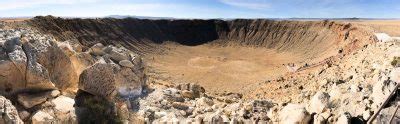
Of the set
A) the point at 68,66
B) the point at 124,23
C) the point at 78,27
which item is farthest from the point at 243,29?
the point at 68,66

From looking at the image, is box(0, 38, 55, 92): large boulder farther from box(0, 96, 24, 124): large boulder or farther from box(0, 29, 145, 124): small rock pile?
box(0, 96, 24, 124): large boulder

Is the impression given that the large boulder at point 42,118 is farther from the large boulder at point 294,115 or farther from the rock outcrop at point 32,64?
the large boulder at point 294,115

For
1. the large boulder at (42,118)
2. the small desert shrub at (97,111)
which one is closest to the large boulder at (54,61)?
the small desert shrub at (97,111)

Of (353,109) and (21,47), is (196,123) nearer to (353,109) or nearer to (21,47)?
(353,109)

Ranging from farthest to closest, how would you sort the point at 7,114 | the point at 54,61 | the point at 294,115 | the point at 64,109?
the point at 54,61 < the point at 64,109 < the point at 294,115 < the point at 7,114

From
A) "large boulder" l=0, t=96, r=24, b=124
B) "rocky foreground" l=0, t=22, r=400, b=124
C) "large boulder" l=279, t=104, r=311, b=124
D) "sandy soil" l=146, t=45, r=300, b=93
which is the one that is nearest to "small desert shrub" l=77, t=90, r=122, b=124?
"rocky foreground" l=0, t=22, r=400, b=124

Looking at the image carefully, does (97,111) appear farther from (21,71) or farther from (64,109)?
(21,71)

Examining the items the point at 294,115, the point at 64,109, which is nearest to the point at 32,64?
the point at 64,109
